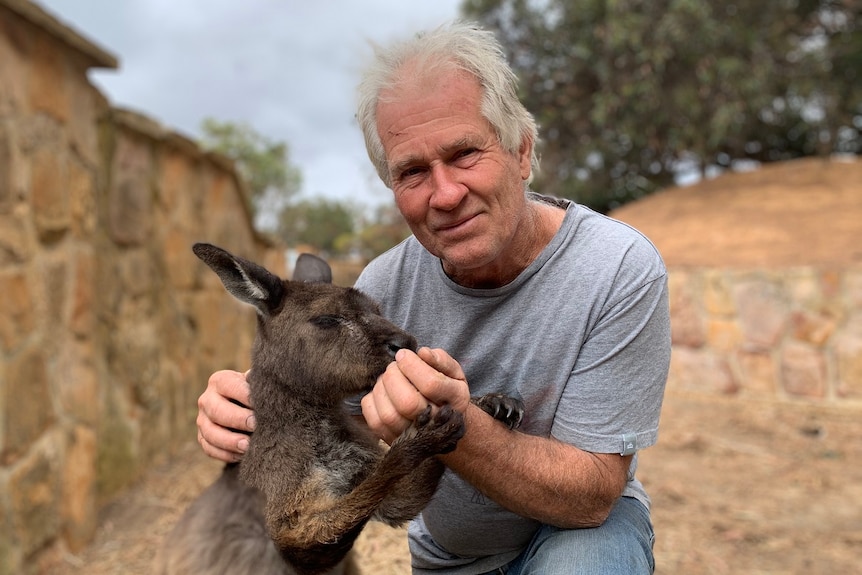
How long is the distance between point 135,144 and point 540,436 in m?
4.78

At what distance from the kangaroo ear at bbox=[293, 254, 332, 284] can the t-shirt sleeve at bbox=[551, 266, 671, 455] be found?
1158mm

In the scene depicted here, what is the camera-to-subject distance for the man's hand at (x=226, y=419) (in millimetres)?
2867

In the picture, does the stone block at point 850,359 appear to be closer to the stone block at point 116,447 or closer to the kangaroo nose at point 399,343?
the stone block at point 116,447

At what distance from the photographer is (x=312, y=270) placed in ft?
10.8

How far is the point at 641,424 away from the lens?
2.65m

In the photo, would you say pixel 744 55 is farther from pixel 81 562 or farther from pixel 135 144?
pixel 81 562

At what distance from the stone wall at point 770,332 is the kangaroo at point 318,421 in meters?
7.24

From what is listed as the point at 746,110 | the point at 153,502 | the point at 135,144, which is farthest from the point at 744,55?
the point at 153,502

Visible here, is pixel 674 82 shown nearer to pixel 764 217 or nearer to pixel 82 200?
pixel 764 217

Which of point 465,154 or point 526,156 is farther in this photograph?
point 526,156

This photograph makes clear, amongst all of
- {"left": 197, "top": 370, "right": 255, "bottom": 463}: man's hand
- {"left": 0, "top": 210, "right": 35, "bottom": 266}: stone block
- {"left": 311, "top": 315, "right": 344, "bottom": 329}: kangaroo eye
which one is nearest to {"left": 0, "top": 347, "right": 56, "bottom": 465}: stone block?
{"left": 0, "top": 210, "right": 35, "bottom": 266}: stone block

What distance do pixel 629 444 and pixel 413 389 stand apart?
0.87 m

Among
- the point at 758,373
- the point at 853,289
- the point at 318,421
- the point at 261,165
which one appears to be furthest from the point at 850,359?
the point at 261,165

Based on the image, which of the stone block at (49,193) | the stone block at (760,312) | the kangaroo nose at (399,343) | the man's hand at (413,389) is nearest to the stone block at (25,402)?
the stone block at (49,193)
